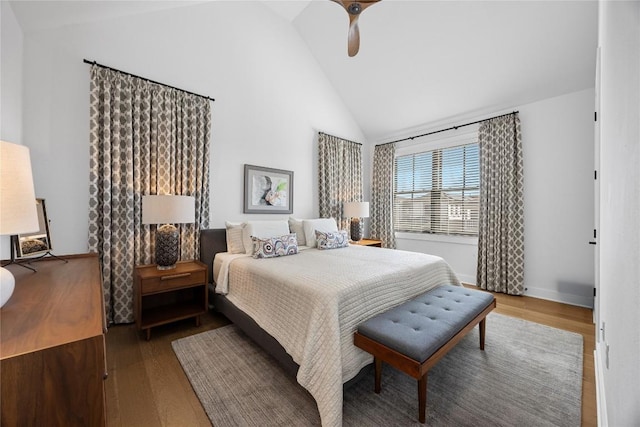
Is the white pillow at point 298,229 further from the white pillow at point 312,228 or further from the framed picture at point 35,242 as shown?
the framed picture at point 35,242

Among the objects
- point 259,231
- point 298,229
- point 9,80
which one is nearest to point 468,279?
point 298,229

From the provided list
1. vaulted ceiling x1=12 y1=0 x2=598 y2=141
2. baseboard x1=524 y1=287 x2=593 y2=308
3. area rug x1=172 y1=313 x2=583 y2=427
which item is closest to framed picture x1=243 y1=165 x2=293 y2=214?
area rug x1=172 y1=313 x2=583 y2=427

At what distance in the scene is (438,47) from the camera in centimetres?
326

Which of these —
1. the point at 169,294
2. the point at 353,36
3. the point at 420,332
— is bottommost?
the point at 169,294

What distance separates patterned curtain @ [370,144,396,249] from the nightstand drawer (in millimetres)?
3464

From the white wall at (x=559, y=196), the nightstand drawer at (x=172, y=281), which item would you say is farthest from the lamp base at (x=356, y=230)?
the nightstand drawer at (x=172, y=281)

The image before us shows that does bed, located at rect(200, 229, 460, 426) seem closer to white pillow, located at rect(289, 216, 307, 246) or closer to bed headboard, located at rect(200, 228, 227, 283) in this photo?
bed headboard, located at rect(200, 228, 227, 283)

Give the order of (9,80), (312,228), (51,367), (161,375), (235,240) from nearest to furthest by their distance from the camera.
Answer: (51,367) < (9,80) < (161,375) < (235,240) < (312,228)

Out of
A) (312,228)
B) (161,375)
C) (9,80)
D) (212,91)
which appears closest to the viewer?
(9,80)

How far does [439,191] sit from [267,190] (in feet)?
9.59

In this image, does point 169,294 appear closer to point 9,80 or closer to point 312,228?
point 312,228

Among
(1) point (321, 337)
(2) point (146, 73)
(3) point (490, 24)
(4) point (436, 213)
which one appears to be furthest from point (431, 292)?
(2) point (146, 73)

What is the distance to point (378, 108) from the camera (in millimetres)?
4516

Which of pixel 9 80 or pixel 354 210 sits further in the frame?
pixel 354 210
